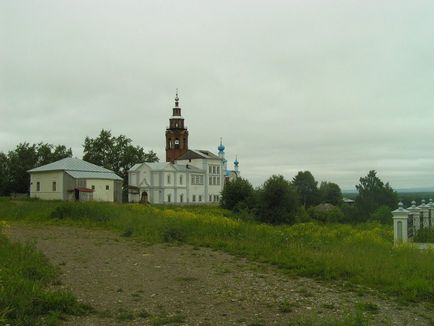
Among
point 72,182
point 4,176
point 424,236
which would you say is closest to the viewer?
point 424,236

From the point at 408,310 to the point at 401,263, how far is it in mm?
2964

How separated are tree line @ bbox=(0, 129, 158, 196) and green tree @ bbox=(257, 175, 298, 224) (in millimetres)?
31310

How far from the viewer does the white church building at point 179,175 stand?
64.9 m

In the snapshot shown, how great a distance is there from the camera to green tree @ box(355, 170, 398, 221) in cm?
6938

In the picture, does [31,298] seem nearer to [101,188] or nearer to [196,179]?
[101,188]

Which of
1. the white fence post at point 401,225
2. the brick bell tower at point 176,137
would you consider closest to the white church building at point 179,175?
the brick bell tower at point 176,137

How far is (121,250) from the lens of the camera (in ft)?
38.5

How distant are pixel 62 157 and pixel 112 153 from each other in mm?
7582

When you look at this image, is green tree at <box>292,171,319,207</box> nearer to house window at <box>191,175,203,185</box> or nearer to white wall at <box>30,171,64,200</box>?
house window at <box>191,175,203,185</box>

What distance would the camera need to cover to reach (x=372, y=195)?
72250 mm

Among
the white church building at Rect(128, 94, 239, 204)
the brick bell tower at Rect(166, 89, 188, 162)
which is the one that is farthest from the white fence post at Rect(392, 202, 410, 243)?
the brick bell tower at Rect(166, 89, 188, 162)

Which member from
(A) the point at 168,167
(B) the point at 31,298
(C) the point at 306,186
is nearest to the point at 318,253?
(B) the point at 31,298

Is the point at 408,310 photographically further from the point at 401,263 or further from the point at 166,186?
the point at 166,186

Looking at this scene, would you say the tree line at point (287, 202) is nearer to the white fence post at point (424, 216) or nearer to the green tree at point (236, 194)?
the green tree at point (236, 194)
